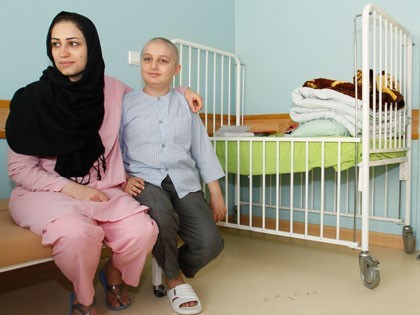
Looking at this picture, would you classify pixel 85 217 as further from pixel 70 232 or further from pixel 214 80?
pixel 214 80

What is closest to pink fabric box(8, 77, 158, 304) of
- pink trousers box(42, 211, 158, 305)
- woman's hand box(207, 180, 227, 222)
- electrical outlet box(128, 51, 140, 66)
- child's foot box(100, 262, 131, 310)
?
pink trousers box(42, 211, 158, 305)

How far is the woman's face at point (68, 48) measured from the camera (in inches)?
52.6

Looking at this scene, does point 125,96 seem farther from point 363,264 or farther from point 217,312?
point 363,264

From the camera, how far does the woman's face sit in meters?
1.34

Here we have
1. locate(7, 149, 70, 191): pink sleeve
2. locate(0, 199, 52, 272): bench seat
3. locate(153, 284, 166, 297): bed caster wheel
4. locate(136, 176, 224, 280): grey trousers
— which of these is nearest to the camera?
locate(0, 199, 52, 272): bench seat

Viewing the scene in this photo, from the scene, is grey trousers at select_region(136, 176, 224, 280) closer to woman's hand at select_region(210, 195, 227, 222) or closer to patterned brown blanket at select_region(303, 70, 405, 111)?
woman's hand at select_region(210, 195, 227, 222)

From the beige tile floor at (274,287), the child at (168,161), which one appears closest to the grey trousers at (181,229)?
the child at (168,161)

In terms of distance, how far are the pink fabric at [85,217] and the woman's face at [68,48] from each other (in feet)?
0.60

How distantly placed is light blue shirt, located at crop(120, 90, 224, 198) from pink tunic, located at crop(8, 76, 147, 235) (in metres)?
0.07

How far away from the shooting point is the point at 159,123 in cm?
153

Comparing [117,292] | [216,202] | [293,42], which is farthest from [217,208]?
[293,42]

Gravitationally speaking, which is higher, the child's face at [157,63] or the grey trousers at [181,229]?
the child's face at [157,63]

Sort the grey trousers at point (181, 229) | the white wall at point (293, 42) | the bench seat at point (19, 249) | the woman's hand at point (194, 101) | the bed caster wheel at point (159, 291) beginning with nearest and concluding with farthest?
1. the bench seat at point (19, 249)
2. the grey trousers at point (181, 229)
3. the bed caster wheel at point (159, 291)
4. the woman's hand at point (194, 101)
5. the white wall at point (293, 42)

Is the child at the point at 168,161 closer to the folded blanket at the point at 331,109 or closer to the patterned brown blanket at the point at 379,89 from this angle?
the folded blanket at the point at 331,109
